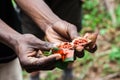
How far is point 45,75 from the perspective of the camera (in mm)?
3809

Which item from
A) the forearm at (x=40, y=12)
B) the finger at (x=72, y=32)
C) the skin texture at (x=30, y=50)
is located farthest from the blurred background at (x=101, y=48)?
the skin texture at (x=30, y=50)

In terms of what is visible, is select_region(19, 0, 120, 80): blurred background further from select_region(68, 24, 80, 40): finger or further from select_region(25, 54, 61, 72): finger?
select_region(25, 54, 61, 72): finger

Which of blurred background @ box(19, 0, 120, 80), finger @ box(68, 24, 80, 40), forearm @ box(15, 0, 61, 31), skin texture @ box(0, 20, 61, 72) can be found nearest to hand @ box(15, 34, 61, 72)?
skin texture @ box(0, 20, 61, 72)

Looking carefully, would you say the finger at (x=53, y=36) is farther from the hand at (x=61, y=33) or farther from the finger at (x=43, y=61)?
the finger at (x=43, y=61)

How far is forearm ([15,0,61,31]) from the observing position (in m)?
1.68

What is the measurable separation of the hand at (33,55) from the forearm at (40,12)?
248 millimetres

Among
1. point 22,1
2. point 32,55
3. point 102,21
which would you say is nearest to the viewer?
point 32,55

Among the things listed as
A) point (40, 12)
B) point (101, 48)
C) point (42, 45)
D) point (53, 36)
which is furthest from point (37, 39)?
point (101, 48)

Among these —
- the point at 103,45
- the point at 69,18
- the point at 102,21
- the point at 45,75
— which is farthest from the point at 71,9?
the point at 102,21

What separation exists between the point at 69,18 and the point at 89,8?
180 cm

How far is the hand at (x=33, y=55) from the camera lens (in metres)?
1.36

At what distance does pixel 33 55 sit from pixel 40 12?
37cm

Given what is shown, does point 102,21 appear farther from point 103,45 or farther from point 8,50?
point 8,50

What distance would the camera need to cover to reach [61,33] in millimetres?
1610
